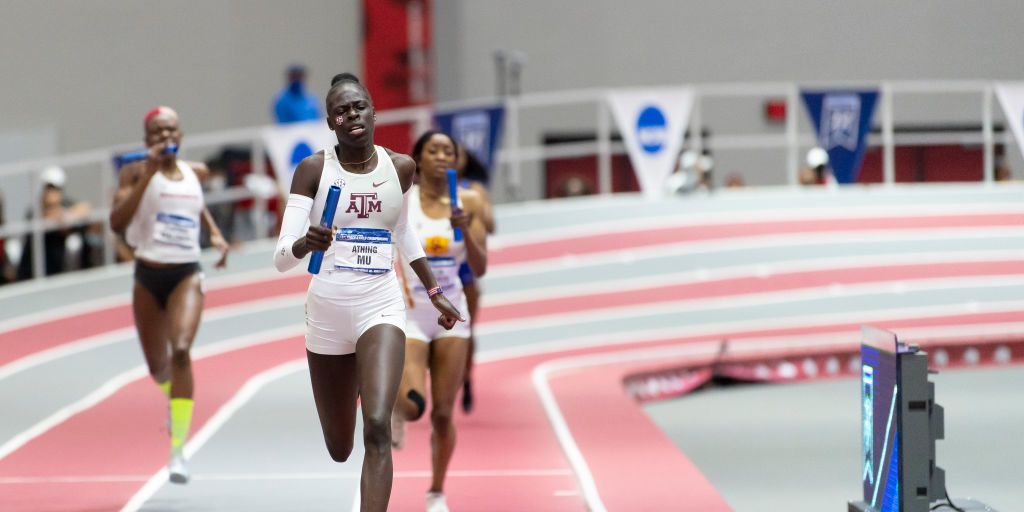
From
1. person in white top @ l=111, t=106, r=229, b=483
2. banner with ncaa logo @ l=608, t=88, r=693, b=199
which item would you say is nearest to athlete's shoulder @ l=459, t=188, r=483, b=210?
person in white top @ l=111, t=106, r=229, b=483

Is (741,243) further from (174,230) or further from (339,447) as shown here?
(339,447)

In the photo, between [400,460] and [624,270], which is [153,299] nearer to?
[400,460]

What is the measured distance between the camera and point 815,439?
490 inches

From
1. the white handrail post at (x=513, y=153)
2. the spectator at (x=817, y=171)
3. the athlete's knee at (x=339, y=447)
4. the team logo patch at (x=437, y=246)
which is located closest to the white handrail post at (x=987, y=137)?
the spectator at (x=817, y=171)

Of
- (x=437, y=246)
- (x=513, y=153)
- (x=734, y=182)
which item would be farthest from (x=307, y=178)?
(x=734, y=182)

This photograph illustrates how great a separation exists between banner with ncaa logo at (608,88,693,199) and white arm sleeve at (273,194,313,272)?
13.9 meters

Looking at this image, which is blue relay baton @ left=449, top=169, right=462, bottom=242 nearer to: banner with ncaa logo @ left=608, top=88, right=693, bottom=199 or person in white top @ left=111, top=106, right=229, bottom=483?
person in white top @ left=111, top=106, right=229, bottom=483

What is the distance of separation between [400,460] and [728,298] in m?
9.22

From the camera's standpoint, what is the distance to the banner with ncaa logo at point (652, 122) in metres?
20.2

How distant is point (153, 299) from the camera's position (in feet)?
30.7

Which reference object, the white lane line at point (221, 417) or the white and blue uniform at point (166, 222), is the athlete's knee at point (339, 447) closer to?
the white lane line at point (221, 417)

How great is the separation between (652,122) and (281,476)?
36.9 feet

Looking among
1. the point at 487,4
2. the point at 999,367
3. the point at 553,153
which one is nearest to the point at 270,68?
the point at 487,4

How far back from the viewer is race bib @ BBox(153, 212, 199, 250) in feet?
30.5
